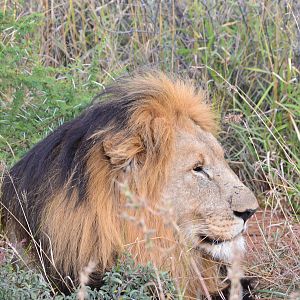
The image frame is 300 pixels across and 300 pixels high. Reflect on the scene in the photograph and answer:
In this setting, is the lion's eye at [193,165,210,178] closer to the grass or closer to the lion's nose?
the lion's nose

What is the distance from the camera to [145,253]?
3553mm

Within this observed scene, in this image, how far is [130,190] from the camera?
3.52 metres

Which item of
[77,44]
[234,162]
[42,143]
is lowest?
[234,162]

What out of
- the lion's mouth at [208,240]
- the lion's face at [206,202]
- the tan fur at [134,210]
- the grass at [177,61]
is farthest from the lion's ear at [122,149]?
the grass at [177,61]

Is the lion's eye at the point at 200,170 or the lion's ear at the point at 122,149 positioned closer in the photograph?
the lion's ear at the point at 122,149

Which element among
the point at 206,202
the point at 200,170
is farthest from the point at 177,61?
the point at 206,202

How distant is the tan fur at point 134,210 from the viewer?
350cm

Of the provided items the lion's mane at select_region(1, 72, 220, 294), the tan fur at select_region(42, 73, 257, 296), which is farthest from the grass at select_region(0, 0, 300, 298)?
the tan fur at select_region(42, 73, 257, 296)

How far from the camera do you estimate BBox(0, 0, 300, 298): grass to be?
509 cm

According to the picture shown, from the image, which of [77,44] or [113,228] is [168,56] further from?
[113,228]

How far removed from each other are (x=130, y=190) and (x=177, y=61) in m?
2.42

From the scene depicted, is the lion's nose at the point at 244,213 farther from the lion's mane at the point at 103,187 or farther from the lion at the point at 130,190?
the lion's mane at the point at 103,187

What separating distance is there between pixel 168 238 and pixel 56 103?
1.75 m

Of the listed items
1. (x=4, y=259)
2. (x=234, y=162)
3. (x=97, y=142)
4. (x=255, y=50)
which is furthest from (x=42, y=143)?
(x=255, y=50)
